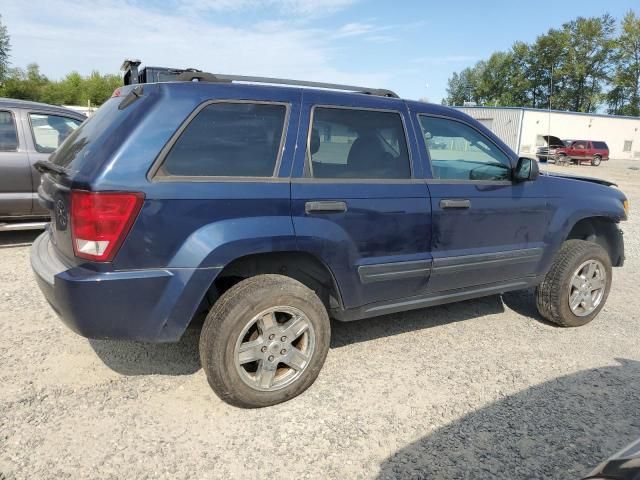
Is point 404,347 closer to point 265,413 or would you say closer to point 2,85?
point 265,413

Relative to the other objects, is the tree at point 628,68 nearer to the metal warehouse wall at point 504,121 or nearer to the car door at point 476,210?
the metal warehouse wall at point 504,121

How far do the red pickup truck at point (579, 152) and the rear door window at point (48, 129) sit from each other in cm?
3326

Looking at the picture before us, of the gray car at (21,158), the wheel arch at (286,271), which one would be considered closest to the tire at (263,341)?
the wheel arch at (286,271)

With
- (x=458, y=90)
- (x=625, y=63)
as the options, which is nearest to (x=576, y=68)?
(x=625, y=63)

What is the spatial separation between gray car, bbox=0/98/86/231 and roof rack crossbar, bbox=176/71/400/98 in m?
3.78

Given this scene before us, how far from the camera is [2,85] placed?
51812mm

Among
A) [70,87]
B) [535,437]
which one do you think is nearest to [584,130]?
[535,437]

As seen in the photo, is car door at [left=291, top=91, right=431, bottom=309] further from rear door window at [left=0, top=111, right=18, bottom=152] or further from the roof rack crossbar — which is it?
rear door window at [left=0, top=111, right=18, bottom=152]

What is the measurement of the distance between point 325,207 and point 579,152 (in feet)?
120

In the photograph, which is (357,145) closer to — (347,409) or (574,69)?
(347,409)

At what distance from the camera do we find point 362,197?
303 cm

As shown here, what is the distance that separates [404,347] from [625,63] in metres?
77.2

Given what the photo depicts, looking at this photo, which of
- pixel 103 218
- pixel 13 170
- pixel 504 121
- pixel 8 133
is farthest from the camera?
pixel 504 121

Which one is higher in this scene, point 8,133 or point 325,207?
point 8,133
